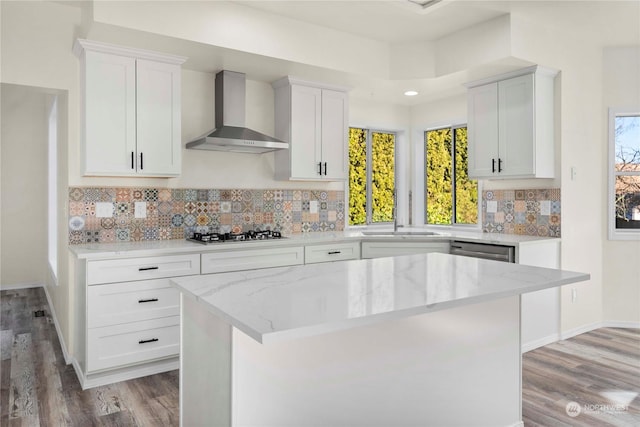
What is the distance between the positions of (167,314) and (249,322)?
2158 mm

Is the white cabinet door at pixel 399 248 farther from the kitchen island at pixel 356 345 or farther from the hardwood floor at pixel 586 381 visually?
the kitchen island at pixel 356 345

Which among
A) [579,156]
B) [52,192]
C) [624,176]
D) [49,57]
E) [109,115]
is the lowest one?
[52,192]

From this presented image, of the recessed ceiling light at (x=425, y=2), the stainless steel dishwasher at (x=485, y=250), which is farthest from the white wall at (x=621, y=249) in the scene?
the recessed ceiling light at (x=425, y=2)

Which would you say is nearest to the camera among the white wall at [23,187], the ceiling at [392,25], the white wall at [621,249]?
the ceiling at [392,25]

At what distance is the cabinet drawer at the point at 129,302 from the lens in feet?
9.70

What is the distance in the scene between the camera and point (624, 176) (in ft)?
14.2

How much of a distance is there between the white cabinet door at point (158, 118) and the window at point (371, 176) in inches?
86.2

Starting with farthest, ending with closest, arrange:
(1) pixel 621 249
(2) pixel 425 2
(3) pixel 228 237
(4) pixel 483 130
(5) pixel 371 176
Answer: (5) pixel 371 176
(1) pixel 621 249
(4) pixel 483 130
(3) pixel 228 237
(2) pixel 425 2

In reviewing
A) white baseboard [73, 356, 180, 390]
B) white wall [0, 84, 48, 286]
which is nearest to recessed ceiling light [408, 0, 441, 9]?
white baseboard [73, 356, 180, 390]

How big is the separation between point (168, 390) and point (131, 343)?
42cm

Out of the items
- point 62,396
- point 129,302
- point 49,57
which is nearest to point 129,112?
point 49,57

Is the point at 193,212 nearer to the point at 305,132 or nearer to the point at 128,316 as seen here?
the point at 128,316

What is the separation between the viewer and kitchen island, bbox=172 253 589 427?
1.47 meters

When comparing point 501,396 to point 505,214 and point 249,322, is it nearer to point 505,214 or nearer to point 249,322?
point 249,322
